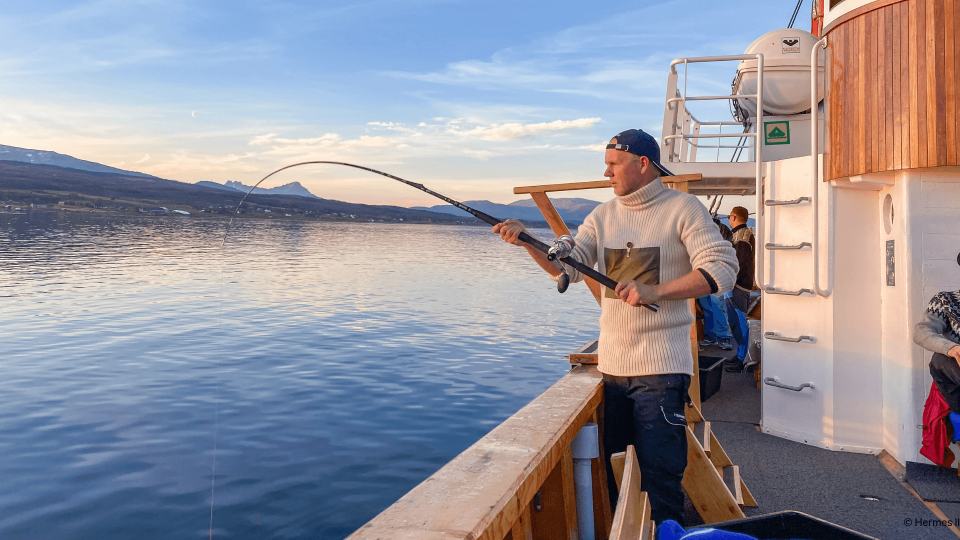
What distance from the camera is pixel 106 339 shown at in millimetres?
15844

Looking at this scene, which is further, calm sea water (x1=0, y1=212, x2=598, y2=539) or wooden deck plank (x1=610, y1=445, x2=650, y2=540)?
calm sea water (x1=0, y1=212, x2=598, y2=539)

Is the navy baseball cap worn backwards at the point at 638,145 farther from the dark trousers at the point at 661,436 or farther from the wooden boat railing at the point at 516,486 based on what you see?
the wooden boat railing at the point at 516,486

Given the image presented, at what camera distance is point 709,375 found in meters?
7.61

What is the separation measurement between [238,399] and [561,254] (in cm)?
959

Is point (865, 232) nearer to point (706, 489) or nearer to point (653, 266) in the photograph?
point (706, 489)

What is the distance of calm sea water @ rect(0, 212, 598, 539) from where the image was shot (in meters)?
7.22

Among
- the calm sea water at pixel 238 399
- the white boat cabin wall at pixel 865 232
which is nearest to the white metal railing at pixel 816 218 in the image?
the white boat cabin wall at pixel 865 232

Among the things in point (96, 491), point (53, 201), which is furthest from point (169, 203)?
point (96, 491)

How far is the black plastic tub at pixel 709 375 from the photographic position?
7449 millimetres

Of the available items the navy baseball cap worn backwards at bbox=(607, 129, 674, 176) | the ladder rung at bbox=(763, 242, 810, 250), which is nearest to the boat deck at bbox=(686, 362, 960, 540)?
the ladder rung at bbox=(763, 242, 810, 250)

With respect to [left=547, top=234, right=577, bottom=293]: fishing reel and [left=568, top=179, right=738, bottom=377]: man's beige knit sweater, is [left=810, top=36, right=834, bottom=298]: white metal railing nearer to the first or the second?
[left=568, top=179, right=738, bottom=377]: man's beige knit sweater

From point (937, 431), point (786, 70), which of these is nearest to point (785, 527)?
point (937, 431)

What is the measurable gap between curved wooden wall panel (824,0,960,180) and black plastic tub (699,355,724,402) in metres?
2.72

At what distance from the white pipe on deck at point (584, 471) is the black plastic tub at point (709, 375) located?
14.3 ft
